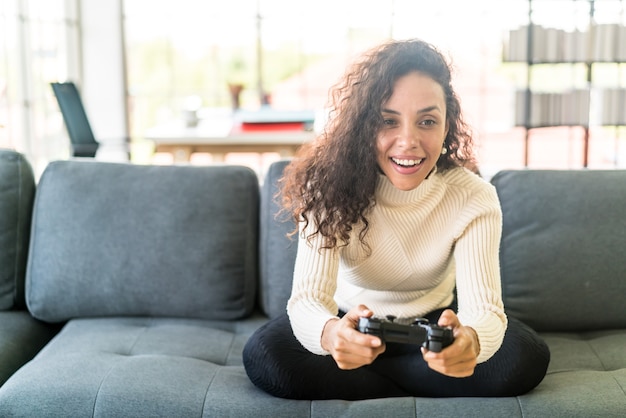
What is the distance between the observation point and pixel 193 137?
13.7 ft

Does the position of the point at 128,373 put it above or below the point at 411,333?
below

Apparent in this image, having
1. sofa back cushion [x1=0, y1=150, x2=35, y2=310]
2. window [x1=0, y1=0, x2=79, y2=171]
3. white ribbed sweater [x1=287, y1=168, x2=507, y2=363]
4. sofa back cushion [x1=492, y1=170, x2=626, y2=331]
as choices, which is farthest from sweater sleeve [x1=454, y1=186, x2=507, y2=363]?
window [x1=0, y1=0, x2=79, y2=171]

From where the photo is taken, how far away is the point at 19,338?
6.81ft

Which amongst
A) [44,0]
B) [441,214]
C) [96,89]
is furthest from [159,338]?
[96,89]

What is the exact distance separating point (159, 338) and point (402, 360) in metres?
0.65

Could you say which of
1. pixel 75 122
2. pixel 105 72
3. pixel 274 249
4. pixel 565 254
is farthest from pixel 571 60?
pixel 274 249

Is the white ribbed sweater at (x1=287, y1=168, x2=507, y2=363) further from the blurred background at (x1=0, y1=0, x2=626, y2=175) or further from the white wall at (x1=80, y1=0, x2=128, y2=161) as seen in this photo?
the white wall at (x1=80, y1=0, x2=128, y2=161)

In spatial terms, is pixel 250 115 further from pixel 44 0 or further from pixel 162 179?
pixel 162 179

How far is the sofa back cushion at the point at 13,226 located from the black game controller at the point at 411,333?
123 cm

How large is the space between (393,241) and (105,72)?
15.8 ft

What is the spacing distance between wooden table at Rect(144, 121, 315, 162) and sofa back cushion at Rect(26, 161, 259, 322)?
196 centimetres

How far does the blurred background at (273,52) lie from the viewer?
5.27 metres

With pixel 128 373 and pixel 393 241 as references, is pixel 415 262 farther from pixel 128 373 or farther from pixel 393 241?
pixel 128 373

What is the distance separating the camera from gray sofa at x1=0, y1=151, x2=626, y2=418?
2.05m
